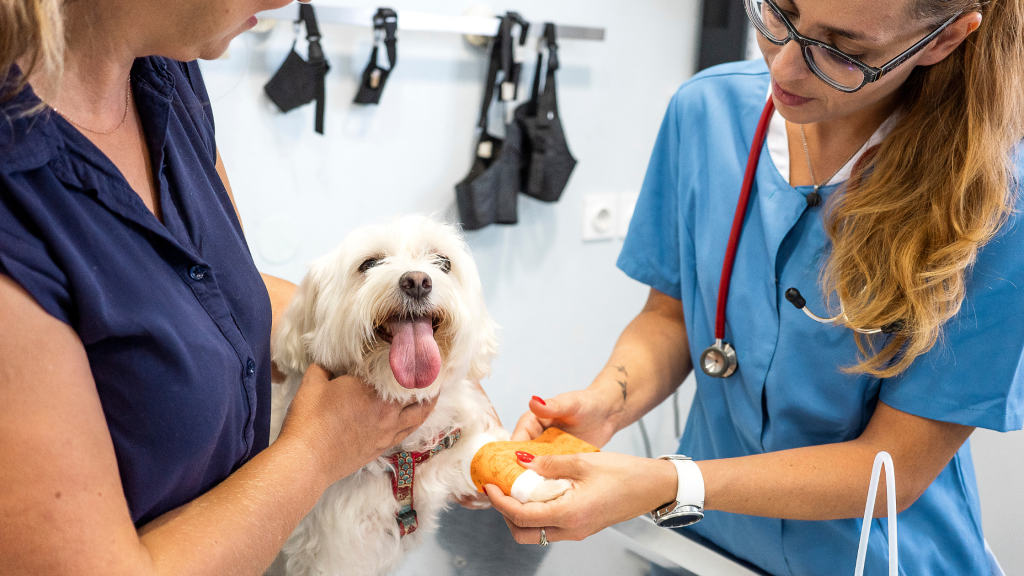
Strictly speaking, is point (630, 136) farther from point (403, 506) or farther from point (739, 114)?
point (403, 506)

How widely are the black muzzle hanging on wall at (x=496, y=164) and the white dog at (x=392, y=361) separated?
81cm

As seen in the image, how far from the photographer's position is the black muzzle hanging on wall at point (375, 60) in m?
1.70

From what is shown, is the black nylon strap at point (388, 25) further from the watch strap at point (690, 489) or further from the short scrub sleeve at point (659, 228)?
the watch strap at point (690, 489)

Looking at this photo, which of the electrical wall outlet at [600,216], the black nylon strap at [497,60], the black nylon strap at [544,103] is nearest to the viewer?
the black nylon strap at [497,60]

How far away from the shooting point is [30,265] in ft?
1.77

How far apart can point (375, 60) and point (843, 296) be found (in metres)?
1.28

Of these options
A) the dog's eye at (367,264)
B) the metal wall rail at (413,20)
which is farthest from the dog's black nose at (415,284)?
the metal wall rail at (413,20)

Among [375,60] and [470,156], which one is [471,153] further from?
[375,60]

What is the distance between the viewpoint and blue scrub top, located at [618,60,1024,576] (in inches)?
35.3

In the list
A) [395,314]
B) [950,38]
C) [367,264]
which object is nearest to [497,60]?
[367,264]

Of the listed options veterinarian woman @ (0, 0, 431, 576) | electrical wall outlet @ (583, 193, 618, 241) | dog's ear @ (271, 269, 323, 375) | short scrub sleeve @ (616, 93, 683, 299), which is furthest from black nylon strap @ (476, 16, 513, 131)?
veterinarian woman @ (0, 0, 431, 576)

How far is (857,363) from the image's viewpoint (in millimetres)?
969

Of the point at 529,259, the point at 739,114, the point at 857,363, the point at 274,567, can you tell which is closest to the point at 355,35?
the point at 529,259

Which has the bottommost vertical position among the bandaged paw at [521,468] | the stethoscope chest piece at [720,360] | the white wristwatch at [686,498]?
the white wristwatch at [686,498]
